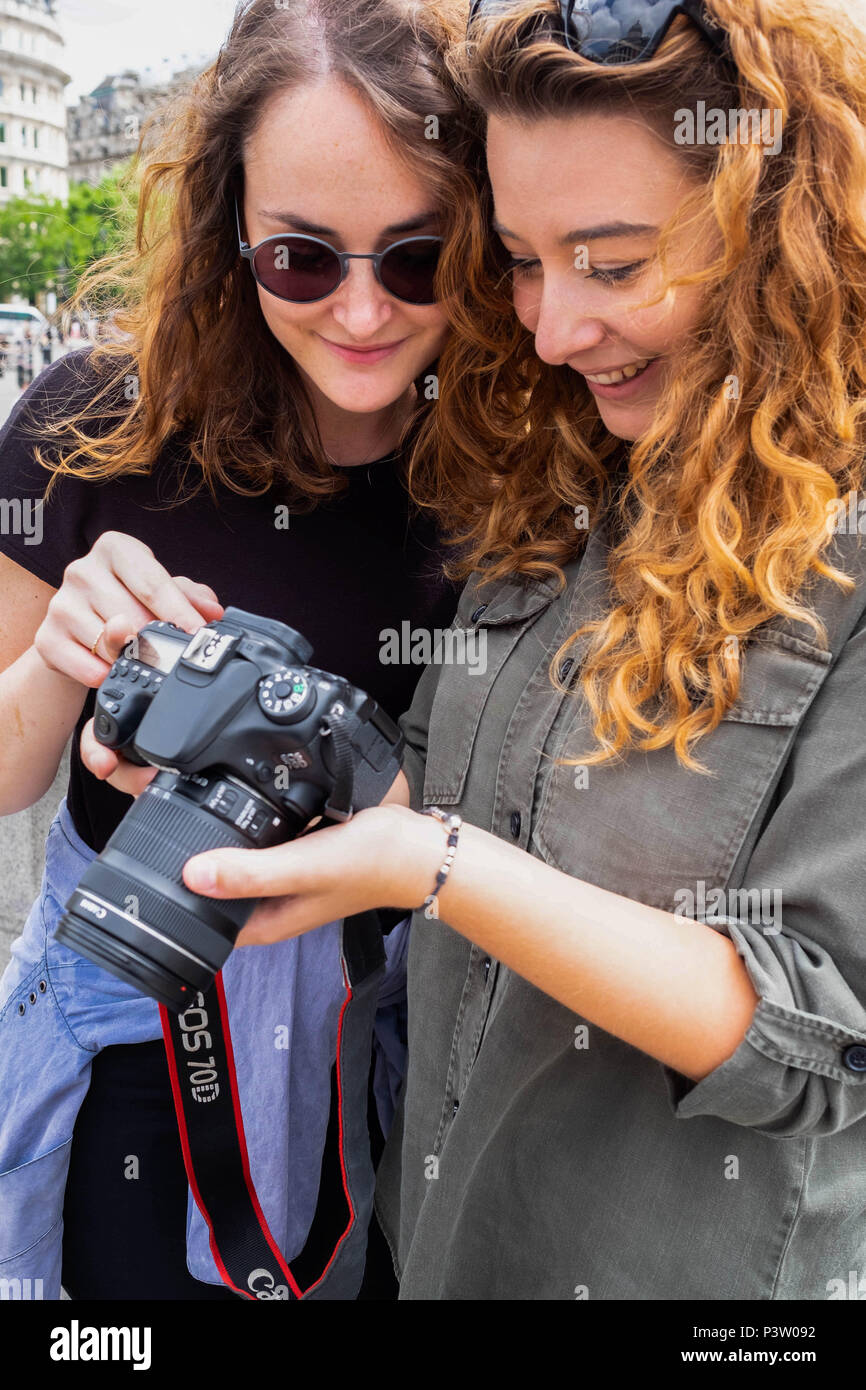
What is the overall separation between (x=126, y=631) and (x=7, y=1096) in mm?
911

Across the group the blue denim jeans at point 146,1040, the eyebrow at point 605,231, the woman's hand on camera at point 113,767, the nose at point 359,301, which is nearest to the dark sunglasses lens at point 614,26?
the eyebrow at point 605,231

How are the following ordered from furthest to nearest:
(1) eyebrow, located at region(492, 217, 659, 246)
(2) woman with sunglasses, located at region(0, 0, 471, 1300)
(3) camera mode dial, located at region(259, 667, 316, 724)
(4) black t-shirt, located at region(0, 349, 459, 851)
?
(4) black t-shirt, located at region(0, 349, 459, 851)
(2) woman with sunglasses, located at region(0, 0, 471, 1300)
(1) eyebrow, located at region(492, 217, 659, 246)
(3) camera mode dial, located at region(259, 667, 316, 724)

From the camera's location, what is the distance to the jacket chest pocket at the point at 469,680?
5.81 feet

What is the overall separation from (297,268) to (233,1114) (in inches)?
55.4

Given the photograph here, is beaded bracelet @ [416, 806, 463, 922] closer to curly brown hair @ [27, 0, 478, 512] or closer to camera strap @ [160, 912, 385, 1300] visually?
camera strap @ [160, 912, 385, 1300]

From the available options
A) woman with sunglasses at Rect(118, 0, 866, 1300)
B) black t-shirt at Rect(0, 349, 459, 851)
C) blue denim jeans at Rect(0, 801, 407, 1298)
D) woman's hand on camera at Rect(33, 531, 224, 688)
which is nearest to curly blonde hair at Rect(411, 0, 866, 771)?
woman with sunglasses at Rect(118, 0, 866, 1300)

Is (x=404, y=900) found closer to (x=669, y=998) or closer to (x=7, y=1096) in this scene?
(x=669, y=998)

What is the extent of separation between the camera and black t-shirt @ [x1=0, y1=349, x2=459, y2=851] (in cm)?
201

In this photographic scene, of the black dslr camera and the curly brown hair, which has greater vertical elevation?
the curly brown hair

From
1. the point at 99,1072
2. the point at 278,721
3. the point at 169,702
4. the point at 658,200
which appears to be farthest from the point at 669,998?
the point at 99,1072

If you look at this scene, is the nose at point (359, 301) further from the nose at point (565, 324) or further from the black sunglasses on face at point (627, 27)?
the black sunglasses on face at point (627, 27)

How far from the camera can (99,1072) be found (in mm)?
2041

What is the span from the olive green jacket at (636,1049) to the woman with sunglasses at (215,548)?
259 mm

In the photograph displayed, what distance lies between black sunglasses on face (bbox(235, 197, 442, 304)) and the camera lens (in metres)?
0.87
